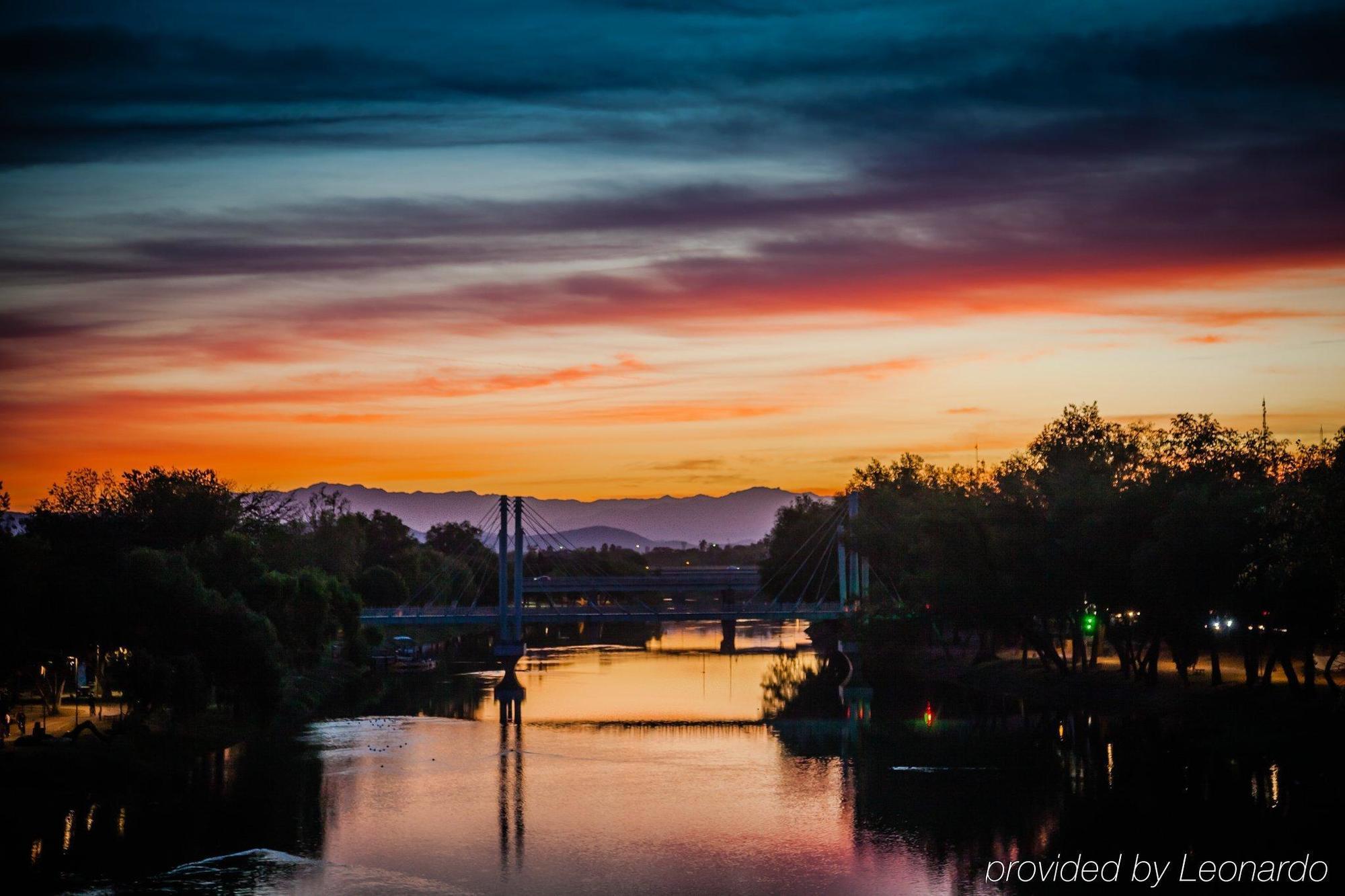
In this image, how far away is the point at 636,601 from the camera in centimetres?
19000

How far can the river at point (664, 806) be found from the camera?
41.9 m

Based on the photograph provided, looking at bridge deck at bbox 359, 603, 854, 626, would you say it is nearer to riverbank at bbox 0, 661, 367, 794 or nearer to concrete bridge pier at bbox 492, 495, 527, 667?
concrete bridge pier at bbox 492, 495, 527, 667

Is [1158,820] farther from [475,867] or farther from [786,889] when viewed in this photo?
[475,867]

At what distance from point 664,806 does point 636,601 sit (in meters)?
138

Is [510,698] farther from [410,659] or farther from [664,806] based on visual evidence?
[664,806]

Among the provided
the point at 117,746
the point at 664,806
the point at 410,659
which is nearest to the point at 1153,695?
the point at 664,806

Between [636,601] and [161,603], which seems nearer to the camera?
[161,603]

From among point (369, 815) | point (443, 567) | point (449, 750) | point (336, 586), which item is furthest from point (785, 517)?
point (369, 815)

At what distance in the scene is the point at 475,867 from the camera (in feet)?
141

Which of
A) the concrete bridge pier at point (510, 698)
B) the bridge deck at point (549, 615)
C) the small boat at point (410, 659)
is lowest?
the concrete bridge pier at point (510, 698)

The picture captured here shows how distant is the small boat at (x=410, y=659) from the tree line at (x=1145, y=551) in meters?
35.8

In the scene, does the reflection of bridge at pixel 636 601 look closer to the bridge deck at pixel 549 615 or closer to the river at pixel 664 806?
the bridge deck at pixel 549 615

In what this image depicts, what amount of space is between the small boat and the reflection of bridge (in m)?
3.58

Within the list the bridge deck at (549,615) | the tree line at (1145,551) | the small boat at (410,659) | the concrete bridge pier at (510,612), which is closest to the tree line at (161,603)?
the bridge deck at (549,615)
